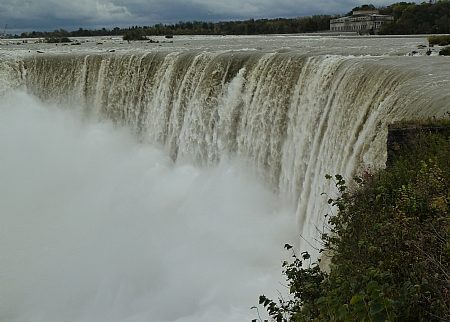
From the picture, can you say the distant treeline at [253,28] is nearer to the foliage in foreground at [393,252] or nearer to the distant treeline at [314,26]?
the distant treeline at [314,26]

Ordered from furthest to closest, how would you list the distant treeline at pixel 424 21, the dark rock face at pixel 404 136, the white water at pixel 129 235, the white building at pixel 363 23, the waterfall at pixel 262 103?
the white building at pixel 363 23, the distant treeline at pixel 424 21, the white water at pixel 129 235, the waterfall at pixel 262 103, the dark rock face at pixel 404 136

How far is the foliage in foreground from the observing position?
4.12m

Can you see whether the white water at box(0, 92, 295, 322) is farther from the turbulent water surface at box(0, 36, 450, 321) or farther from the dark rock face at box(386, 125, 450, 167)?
the dark rock face at box(386, 125, 450, 167)

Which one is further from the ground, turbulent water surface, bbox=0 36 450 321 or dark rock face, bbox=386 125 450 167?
turbulent water surface, bbox=0 36 450 321

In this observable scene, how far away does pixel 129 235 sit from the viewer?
14008 millimetres

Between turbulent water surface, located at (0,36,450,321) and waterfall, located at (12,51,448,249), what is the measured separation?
0.05 metres

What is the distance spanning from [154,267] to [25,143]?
12.2 m

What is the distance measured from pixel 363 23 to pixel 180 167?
3961 centimetres

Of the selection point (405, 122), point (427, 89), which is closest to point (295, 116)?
point (427, 89)

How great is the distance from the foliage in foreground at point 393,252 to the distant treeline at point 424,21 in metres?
30.0

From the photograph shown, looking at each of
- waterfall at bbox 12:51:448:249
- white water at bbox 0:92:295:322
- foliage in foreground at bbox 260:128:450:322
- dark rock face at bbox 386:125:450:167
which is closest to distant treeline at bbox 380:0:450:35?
waterfall at bbox 12:51:448:249

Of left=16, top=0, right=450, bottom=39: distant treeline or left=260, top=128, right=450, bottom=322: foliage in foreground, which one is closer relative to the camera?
left=260, top=128, right=450, bottom=322: foliage in foreground

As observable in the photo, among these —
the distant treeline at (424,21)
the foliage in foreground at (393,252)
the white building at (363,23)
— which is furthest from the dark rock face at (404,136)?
the white building at (363,23)

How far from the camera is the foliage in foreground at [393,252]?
4.12 metres
